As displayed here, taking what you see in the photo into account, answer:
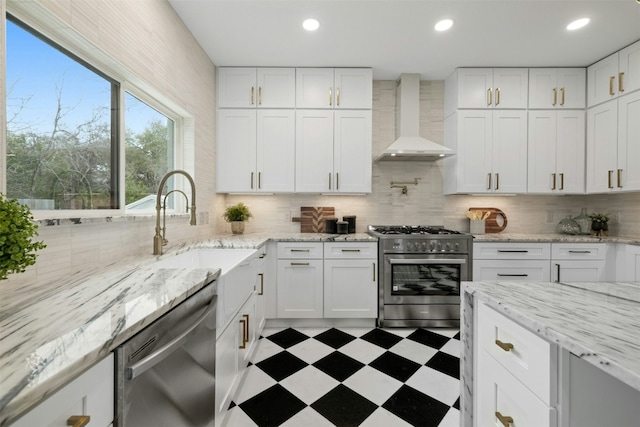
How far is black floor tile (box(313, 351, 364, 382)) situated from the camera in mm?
1905

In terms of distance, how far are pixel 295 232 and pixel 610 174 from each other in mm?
3246

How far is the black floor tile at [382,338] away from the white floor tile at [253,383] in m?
0.96

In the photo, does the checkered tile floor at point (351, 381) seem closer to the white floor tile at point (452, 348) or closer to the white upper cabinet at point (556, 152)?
the white floor tile at point (452, 348)

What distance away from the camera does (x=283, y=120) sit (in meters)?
2.93

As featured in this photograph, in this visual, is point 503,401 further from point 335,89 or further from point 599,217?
point 599,217

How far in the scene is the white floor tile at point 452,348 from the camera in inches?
86.6

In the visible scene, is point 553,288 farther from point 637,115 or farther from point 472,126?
point 637,115

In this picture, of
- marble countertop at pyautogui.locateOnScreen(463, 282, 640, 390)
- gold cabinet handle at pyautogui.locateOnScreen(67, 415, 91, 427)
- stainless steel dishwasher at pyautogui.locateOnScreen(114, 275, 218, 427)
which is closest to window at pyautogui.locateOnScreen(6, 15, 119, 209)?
stainless steel dishwasher at pyautogui.locateOnScreen(114, 275, 218, 427)

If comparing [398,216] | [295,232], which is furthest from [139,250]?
[398,216]

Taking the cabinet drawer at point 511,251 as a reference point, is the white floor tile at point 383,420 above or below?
below

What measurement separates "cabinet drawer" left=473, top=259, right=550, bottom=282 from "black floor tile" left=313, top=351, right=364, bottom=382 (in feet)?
5.10

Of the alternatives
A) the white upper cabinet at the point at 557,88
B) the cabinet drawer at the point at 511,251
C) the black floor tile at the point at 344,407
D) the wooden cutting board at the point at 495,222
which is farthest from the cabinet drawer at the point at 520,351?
the white upper cabinet at the point at 557,88

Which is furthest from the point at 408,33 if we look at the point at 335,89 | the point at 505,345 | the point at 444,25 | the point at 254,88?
the point at 505,345

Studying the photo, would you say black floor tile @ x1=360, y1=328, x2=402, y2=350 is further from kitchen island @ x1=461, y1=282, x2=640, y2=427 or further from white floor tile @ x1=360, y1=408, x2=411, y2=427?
kitchen island @ x1=461, y1=282, x2=640, y2=427
